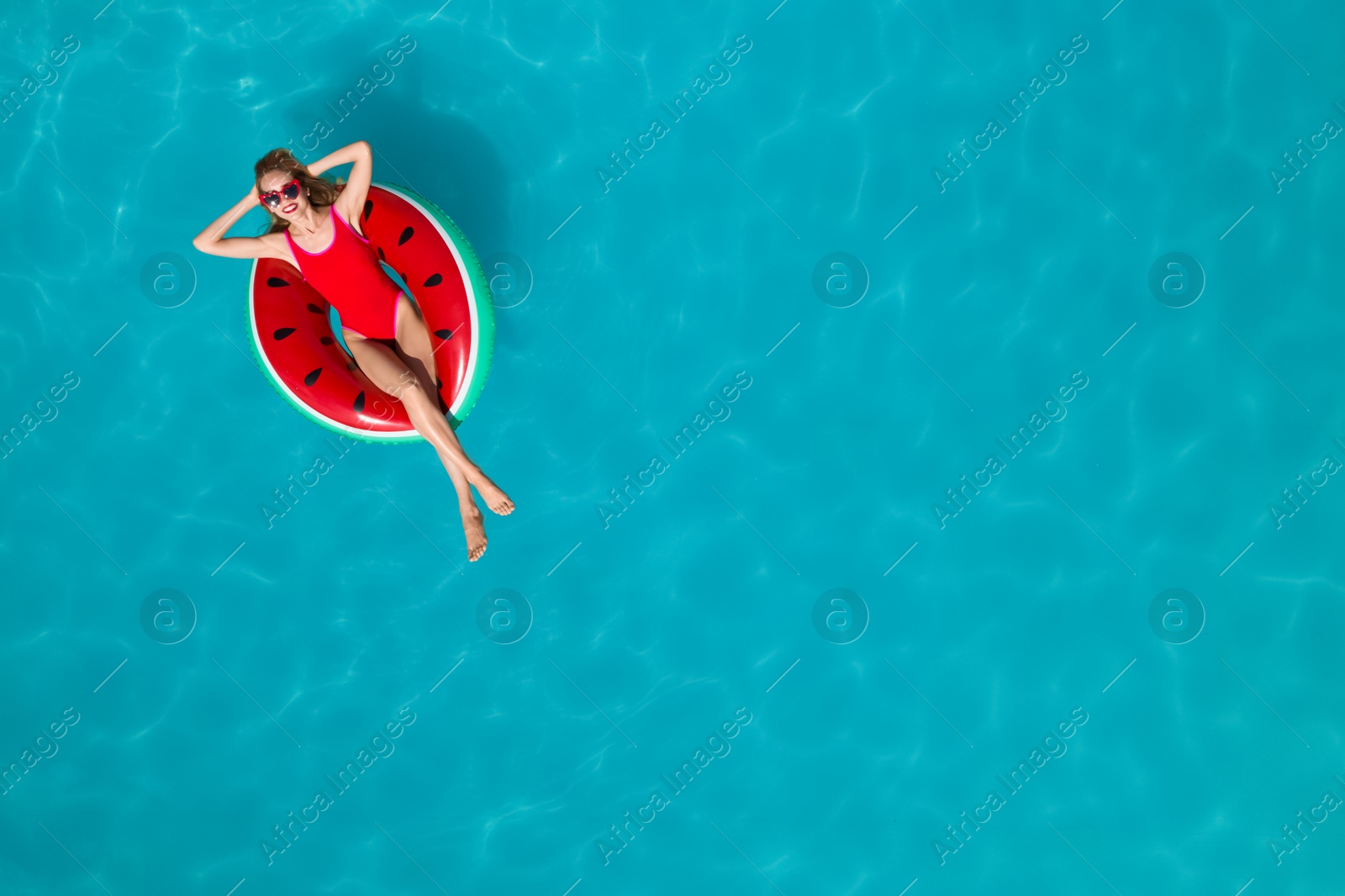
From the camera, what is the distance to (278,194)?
3.80 metres

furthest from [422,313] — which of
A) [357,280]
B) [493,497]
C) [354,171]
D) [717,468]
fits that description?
[717,468]

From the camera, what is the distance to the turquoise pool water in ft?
17.3

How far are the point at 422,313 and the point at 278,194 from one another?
942 millimetres

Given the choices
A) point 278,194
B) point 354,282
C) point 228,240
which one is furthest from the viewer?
point 354,282

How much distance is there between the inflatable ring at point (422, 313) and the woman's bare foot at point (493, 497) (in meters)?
0.41

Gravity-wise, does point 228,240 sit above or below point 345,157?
above

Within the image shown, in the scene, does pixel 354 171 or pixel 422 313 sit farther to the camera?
pixel 422 313

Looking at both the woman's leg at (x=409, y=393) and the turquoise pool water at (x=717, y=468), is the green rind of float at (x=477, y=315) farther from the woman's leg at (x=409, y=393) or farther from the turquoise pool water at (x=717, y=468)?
the turquoise pool water at (x=717, y=468)

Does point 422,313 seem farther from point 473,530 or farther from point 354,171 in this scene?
point 473,530

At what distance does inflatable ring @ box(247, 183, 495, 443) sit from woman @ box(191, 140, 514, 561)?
0.11 m

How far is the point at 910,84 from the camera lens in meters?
5.28

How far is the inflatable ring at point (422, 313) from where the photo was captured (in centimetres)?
441

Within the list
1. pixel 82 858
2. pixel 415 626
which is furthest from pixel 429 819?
pixel 82 858

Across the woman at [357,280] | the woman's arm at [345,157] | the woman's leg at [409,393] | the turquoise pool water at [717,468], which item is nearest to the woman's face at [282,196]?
the woman at [357,280]
